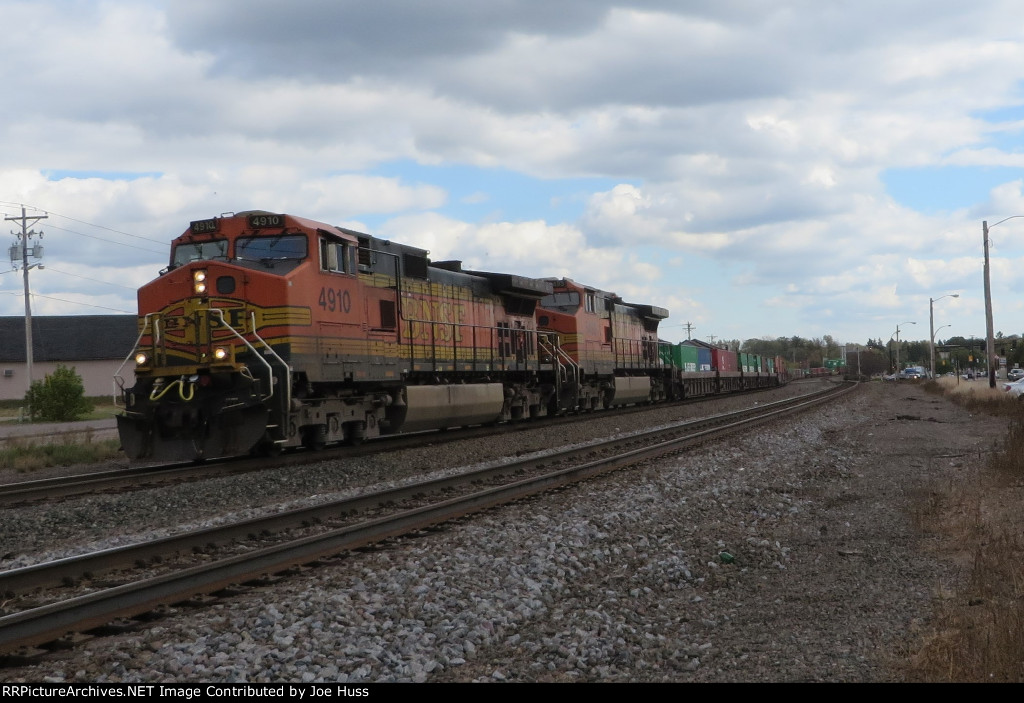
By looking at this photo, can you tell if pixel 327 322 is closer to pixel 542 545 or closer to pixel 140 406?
pixel 140 406

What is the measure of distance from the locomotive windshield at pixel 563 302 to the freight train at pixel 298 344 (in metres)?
5.61

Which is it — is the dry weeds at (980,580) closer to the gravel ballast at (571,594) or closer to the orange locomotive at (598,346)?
the gravel ballast at (571,594)

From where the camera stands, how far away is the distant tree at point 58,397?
115ft

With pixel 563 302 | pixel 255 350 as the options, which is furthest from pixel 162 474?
pixel 563 302

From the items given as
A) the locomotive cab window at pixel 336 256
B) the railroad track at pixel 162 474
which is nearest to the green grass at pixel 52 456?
the railroad track at pixel 162 474

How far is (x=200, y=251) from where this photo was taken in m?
14.4

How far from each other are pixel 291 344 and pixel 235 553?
244 inches

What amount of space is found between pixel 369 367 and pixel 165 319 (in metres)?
3.43

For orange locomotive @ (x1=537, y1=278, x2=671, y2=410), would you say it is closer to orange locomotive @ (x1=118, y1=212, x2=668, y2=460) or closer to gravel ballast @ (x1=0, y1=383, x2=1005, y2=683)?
orange locomotive @ (x1=118, y1=212, x2=668, y2=460)

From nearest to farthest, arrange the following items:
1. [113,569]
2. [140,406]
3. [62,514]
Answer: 1. [113,569]
2. [62,514]
3. [140,406]

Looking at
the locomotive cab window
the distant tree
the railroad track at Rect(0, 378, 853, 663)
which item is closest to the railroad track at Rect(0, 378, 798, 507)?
the locomotive cab window

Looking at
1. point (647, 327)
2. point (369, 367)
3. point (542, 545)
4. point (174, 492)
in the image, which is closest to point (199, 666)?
point (542, 545)

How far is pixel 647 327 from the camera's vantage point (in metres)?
36.2

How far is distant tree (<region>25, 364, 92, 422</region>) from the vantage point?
3516 cm
